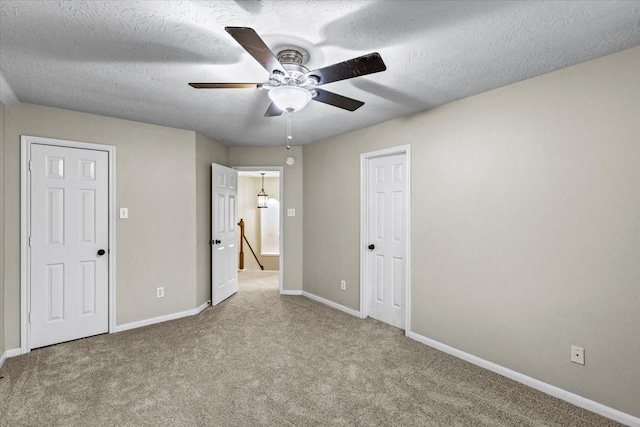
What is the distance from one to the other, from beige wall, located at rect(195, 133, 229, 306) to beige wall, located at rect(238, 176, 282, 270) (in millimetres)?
3836

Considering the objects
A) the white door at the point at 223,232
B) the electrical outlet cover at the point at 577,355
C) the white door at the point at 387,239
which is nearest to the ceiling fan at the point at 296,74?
the white door at the point at 387,239

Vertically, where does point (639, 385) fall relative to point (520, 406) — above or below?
above

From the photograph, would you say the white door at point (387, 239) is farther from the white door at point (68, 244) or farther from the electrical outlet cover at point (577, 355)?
the white door at point (68, 244)

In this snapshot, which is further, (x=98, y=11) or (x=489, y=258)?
(x=489, y=258)

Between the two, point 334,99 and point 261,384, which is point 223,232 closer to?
point 261,384

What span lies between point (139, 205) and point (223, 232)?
1.22 m

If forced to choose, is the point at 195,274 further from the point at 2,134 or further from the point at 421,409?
the point at 421,409

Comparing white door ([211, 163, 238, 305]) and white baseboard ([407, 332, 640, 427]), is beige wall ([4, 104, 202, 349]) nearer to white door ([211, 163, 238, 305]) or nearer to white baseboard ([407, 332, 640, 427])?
white door ([211, 163, 238, 305])

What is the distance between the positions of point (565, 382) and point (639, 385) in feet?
1.31

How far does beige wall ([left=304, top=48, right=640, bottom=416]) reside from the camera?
2.08 metres

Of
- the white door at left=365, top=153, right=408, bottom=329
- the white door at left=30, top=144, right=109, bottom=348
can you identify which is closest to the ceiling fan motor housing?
the white door at left=365, top=153, right=408, bottom=329

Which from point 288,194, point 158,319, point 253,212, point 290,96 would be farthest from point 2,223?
point 253,212

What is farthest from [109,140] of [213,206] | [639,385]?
[639,385]

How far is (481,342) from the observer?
2812 millimetres
